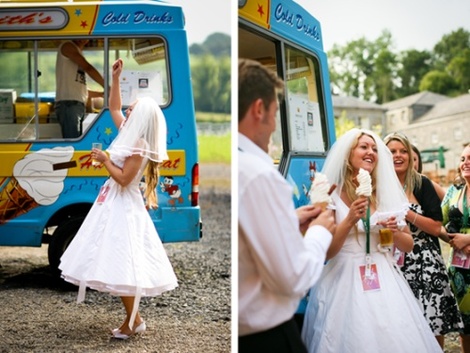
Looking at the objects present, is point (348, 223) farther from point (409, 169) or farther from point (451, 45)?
point (451, 45)

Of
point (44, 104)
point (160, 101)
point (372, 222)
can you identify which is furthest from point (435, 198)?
point (44, 104)

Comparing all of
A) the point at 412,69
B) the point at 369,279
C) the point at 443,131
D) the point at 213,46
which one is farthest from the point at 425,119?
the point at 369,279

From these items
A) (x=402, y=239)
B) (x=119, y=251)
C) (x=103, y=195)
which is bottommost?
(x=119, y=251)

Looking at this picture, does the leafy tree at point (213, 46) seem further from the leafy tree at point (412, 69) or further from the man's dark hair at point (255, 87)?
the man's dark hair at point (255, 87)

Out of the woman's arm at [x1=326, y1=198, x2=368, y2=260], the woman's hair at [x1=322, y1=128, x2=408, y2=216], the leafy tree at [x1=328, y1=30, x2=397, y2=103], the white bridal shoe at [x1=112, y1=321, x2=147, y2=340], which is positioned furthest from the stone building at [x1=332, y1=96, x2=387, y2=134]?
the woman's arm at [x1=326, y1=198, x2=368, y2=260]

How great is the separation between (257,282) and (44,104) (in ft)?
8.36

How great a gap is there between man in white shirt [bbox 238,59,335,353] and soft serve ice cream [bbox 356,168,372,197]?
329mm

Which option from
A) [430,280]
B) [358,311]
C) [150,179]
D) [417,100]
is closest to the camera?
[358,311]

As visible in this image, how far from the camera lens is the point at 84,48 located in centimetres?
392

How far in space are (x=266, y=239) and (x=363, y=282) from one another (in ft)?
2.64

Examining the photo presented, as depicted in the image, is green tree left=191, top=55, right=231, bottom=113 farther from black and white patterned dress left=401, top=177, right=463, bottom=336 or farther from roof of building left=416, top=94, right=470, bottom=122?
black and white patterned dress left=401, top=177, right=463, bottom=336

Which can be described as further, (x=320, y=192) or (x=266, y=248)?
(x=320, y=192)

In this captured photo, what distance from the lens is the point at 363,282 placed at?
2.21m

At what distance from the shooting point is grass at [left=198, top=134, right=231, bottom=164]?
207 inches
